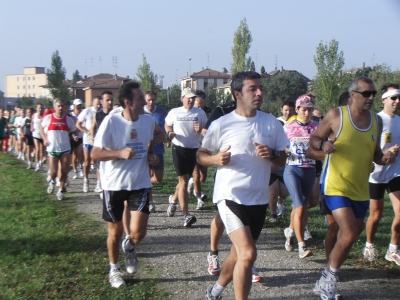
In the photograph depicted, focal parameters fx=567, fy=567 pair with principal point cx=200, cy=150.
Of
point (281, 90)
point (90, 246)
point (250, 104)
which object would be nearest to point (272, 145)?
point (250, 104)

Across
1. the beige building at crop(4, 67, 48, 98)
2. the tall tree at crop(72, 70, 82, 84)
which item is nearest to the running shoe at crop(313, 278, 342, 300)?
the tall tree at crop(72, 70, 82, 84)

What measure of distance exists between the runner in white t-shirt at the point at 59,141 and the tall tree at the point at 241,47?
168ft

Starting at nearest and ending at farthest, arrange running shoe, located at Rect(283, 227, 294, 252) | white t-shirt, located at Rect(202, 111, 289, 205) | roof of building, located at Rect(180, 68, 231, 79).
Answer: white t-shirt, located at Rect(202, 111, 289, 205), running shoe, located at Rect(283, 227, 294, 252), roof of building, located at Rect(180, 68, 231, 79)

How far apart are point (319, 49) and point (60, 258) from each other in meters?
56.8

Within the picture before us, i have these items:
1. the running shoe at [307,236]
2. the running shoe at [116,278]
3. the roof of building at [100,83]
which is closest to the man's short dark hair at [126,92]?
the running shoe at [116,278]

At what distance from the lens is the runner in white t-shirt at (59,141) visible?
11820 mm

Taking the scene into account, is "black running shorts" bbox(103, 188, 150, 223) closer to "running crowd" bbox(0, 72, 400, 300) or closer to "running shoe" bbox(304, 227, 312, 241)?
"running crowd" bbox(0, 72, 400, 300)

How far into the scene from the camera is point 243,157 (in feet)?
16.1

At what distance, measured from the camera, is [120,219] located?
6.05 meters

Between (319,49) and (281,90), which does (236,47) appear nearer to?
(319,49)

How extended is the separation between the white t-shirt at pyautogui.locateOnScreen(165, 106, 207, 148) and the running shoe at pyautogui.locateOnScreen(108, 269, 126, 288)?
12.5 feet

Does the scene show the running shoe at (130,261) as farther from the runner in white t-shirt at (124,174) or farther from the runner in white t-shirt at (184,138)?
the runner in white t-shirt at (184,138)

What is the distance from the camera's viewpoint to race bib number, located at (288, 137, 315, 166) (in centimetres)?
734

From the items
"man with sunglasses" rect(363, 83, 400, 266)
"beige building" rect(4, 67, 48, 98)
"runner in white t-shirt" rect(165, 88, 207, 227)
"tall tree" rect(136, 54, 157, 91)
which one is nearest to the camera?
"man with sunglasses" rect(363, 83, 400, 266)
